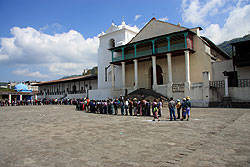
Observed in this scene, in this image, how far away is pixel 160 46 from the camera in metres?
28.2

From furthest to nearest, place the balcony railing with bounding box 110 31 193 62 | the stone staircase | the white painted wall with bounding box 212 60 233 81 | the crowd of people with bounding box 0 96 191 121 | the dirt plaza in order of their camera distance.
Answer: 1. the balcony railing with bounding box 110 31 193 62
2. the white painted wall with bounding box 212 60 233 81
3. the stone staircase
4. the crowd of people with bounding box 0 96 191 121
5. the dirt plaza

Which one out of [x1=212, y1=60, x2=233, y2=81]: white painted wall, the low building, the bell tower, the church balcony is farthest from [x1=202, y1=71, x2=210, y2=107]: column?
the low building

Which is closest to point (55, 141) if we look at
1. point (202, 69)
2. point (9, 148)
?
point (9, 148)

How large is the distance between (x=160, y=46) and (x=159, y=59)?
191 centimetres

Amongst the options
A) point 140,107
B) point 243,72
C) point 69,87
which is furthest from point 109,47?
point 140,107

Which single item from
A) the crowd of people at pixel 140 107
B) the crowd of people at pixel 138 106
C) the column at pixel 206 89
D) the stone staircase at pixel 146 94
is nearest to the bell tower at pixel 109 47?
the stone staircase at pixel 146 94

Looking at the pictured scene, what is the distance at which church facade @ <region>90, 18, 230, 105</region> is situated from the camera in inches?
925

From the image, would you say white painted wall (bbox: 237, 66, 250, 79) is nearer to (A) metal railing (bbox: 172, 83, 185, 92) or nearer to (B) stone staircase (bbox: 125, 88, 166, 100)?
(A) metal railing (bbox: 172, 83, 185, 92)

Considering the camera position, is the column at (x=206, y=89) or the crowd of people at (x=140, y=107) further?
the column at (x=206, y=89)

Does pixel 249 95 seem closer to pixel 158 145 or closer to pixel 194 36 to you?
pixel 194 36

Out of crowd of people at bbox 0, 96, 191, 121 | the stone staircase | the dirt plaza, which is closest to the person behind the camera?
the dirt plaza

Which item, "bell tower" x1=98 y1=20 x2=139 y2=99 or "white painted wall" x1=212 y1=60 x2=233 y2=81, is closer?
"white painted wall" x1=212 y1=60 x2=233 y2=81

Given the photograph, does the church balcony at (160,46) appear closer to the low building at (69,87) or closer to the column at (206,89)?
the column at (206,89)

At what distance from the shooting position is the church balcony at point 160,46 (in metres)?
23.9
